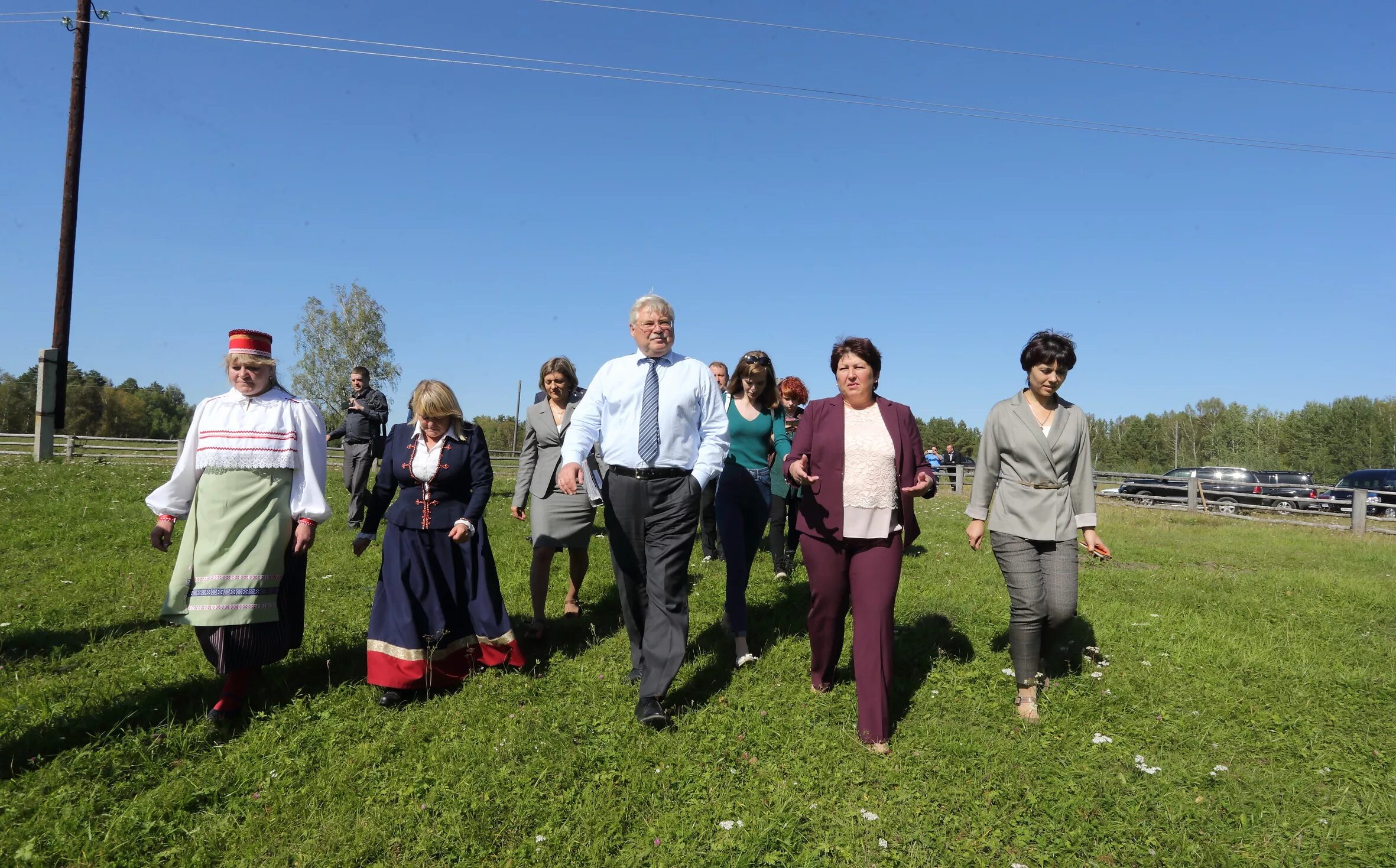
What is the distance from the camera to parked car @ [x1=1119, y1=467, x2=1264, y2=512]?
21.9 metres

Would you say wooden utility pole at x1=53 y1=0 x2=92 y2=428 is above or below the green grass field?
above

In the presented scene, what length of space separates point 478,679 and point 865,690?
2.22 m

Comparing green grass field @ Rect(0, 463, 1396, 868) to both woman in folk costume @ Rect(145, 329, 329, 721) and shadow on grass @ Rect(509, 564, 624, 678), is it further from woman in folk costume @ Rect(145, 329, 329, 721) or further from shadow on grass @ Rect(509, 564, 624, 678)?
woman in folk costume @ Rect(145, 329, 329, 721)

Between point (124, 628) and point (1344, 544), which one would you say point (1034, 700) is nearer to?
point (124, 628)

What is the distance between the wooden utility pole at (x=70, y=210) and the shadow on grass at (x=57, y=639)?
13069mm

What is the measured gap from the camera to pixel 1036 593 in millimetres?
4305

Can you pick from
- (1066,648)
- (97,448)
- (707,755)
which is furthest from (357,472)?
(97,448)

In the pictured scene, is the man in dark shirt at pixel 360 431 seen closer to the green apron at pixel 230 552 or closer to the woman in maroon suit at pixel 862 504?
the green apron at pixel 230 552

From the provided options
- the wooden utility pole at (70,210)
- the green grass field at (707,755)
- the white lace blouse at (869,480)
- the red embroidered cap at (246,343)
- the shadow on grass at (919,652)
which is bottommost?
the green grass field at (707,755)

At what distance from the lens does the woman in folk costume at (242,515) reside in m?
3.79

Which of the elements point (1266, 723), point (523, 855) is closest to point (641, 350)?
point (523, 855)

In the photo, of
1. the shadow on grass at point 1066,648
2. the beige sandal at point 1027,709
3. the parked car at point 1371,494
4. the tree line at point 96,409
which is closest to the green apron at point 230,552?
the beige sandal at point 1027,709

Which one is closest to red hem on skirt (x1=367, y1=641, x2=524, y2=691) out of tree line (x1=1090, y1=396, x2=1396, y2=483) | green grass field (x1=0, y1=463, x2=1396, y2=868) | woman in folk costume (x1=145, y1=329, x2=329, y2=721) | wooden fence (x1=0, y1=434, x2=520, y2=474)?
green grass field (x1=0, y1=463, x2=1396, y2=868)

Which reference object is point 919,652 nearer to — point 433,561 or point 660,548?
point 660,548
